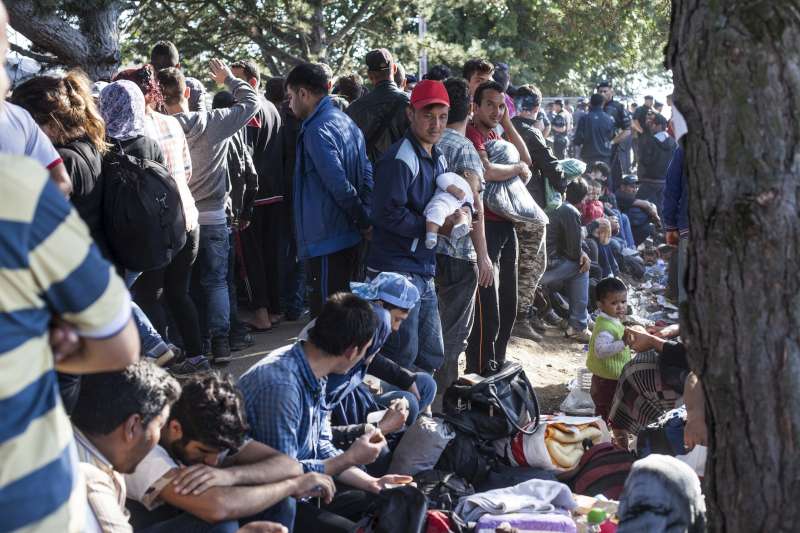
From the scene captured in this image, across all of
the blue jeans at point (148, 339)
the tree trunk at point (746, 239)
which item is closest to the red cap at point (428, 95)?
the blue jeans at point (148, 339)

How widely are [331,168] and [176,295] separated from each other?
1.12 metres

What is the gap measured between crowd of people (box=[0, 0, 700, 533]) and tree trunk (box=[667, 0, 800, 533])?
1.33m

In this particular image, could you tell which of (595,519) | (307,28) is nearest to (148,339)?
(595,519)

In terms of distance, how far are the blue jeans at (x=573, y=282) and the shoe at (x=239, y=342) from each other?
9.21 feet

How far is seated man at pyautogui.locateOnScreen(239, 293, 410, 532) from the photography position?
377cm

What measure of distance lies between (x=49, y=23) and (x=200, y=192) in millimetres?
3944

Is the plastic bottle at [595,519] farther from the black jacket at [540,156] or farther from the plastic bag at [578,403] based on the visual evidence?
the black jacket at [540,156]

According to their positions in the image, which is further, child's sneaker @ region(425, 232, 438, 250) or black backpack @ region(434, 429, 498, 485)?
child's sneaker @ region(425, 232, 438, 250)

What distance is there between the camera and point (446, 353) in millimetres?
5887

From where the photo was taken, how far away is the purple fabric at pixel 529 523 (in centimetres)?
398

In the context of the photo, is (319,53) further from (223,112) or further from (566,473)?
(566,473)

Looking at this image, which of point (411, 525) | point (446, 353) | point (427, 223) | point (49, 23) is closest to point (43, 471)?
point (411, 525)

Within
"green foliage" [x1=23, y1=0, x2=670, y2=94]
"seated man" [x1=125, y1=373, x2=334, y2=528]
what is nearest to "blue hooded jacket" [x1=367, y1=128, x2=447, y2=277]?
"seated man" [x1=125, y1=373, x2=334, y2=528]

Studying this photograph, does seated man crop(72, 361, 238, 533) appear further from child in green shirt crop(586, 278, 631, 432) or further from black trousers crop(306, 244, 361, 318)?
child in green shirt crop(586, 278, 631, 432)
